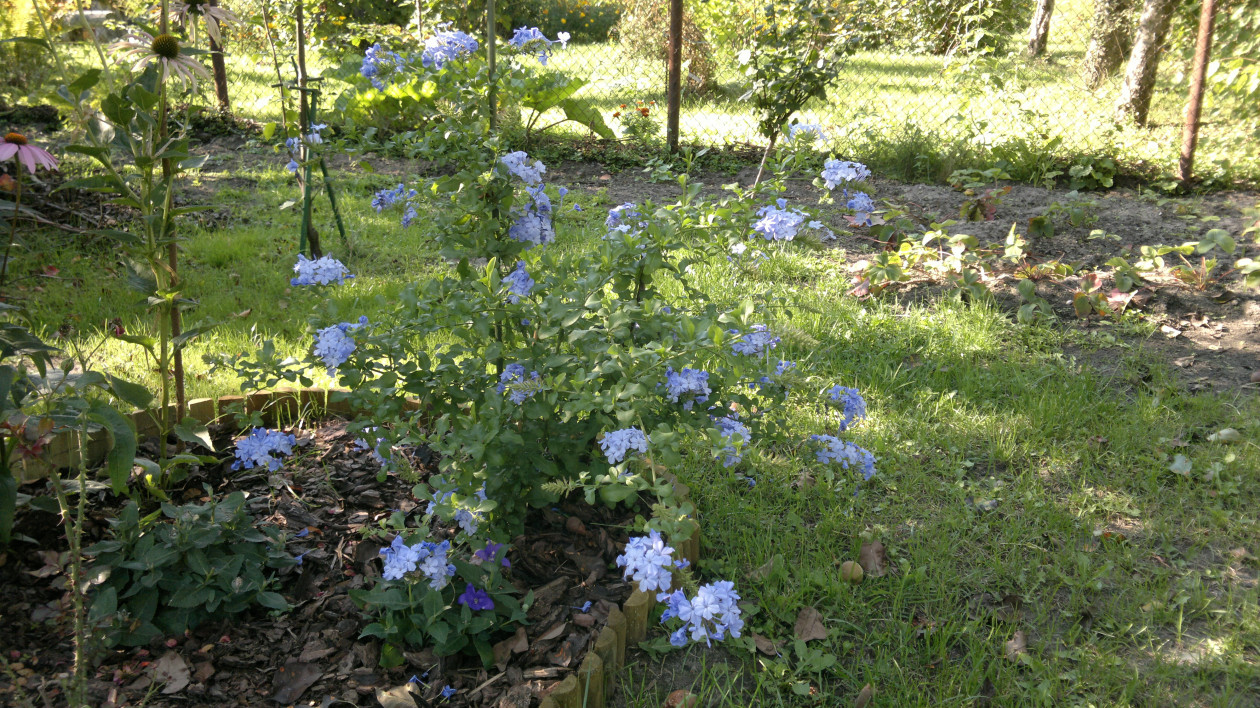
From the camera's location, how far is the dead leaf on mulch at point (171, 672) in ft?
5.29

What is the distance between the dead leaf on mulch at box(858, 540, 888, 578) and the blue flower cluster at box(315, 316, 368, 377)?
4.76ft

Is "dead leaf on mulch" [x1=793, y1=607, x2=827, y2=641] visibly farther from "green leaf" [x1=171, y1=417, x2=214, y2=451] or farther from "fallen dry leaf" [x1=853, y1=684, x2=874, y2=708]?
"green leaf" [x1=171, y1=417, x2=214, y2=451]

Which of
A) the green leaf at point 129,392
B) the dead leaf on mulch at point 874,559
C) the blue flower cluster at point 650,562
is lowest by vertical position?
the dead leaf on mulch at point 874,559

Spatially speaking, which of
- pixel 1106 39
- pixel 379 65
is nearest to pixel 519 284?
pixel 379 65

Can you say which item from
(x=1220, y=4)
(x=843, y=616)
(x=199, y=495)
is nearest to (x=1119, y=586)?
(x=843, y=616)

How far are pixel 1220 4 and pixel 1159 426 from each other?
353cm

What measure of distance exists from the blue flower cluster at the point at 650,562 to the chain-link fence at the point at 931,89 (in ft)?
11.0

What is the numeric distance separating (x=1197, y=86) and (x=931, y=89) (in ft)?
12.7

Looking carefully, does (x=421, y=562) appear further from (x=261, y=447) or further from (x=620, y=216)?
(x=620, y=216)

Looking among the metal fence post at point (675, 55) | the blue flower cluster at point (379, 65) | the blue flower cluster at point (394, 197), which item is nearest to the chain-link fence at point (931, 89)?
the metal fence post at point (675, 55)

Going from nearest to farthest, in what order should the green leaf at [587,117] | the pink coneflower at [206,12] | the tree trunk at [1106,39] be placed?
the pink coneflower at [206,12] → the green leaf at [587,117] → the tree trunk at [1106,39]

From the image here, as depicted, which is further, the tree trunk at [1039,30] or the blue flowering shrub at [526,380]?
the tree trunk at [1039,30]

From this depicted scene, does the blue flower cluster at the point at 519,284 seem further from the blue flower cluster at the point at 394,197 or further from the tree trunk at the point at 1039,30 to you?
the tree trunk at the point at 1039,30

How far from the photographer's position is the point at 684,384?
70.8 inches
